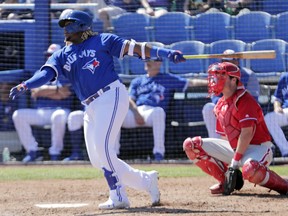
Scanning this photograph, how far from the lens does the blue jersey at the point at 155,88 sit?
33.2 feet

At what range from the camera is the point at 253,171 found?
20.4 feet

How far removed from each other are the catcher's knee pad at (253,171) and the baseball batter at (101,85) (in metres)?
0.82

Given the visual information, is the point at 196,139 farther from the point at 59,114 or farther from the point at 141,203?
the point at 59,114

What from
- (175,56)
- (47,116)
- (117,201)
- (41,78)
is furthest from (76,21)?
(47,116)

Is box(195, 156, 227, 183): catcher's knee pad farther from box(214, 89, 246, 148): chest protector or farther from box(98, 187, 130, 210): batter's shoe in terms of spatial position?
box(98, 187, 130, 210): batter's shoe

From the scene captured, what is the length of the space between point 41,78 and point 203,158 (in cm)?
174

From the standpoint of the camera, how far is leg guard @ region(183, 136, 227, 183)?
672cm

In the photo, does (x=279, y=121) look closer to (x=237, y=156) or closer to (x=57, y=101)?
(x=57, y=101)

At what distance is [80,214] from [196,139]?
1.50 m

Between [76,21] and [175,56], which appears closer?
[175,56]

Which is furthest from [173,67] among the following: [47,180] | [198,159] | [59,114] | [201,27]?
[198,159]

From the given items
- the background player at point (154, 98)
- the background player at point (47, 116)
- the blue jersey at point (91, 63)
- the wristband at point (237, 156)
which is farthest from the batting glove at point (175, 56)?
the background player at point (47, 116)

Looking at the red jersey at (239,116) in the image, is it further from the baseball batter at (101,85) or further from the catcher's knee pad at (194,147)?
the baseball batter at (101,85)

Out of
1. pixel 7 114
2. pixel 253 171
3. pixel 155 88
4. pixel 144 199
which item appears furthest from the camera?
pixel 7 114
